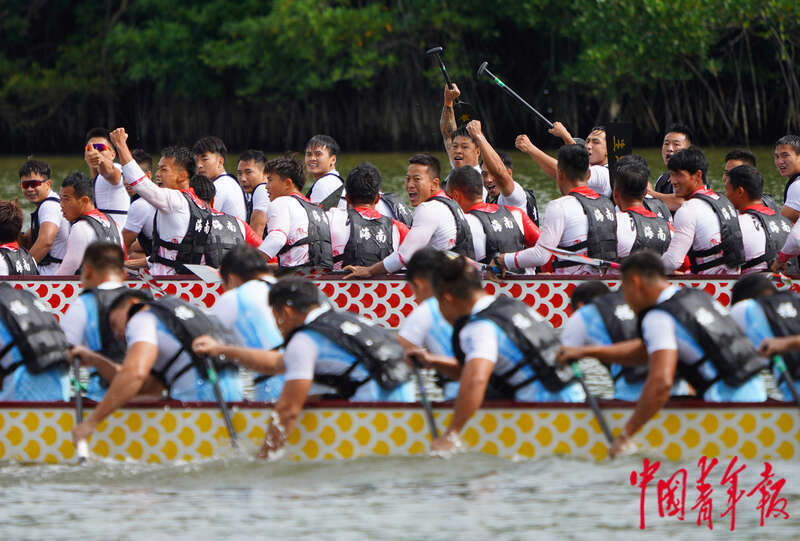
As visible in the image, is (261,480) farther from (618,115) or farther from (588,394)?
(618,115)

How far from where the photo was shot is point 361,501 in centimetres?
642

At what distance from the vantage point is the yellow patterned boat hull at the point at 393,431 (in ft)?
21.0

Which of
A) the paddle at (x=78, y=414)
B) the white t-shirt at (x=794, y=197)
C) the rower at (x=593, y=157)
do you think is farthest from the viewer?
the rower at (x=593, y=157)

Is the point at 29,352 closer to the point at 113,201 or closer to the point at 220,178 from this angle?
the point at 113,201

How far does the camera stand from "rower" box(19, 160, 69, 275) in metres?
10.4

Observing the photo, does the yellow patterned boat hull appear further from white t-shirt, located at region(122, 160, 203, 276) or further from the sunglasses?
the sunglasses

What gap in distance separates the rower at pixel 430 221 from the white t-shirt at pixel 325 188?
1475 mm

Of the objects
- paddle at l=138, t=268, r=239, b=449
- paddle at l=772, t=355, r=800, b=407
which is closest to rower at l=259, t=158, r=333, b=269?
paddle at l=138, t=268, r=239, b=449

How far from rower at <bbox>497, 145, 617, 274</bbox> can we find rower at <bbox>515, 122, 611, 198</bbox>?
1.22 meters

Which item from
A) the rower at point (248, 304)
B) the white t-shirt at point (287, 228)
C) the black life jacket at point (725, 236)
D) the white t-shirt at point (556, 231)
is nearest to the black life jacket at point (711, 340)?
the rower at point (248, 304)

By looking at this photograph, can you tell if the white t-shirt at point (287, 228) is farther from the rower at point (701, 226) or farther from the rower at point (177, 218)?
the rower at point (701, 226)

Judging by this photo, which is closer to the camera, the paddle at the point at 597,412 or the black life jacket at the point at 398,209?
the paddle at the point at 597,412

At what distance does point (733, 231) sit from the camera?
32.2 feet

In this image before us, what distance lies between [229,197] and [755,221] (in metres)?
4.20
